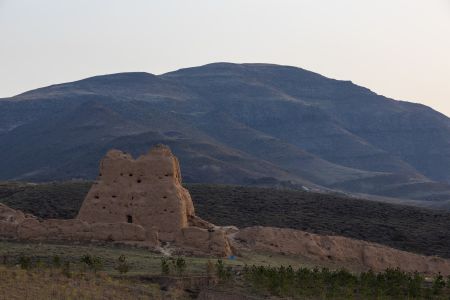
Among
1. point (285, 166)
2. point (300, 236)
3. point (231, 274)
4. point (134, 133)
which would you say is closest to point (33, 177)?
point (134, 133)

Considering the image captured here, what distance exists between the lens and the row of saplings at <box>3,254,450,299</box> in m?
37.3

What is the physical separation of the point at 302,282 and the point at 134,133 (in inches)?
5012

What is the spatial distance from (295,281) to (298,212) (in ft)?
114

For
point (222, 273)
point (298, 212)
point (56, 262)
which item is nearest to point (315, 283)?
point (222, 273)

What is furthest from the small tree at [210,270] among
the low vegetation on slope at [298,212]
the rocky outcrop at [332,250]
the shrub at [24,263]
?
the low vegetation on slope at [298,212]

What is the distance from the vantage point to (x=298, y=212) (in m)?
73.1

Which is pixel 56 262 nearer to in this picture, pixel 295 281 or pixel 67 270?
pixel 67 270

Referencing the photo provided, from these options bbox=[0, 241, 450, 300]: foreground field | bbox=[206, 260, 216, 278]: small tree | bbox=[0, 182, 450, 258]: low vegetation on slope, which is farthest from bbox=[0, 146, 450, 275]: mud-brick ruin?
bbox=[0, 182, 450, 258]: low vegetation on slope

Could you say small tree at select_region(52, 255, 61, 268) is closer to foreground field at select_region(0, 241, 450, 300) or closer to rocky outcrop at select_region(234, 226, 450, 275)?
foreground field at select_region(0, 241, 450, 300)

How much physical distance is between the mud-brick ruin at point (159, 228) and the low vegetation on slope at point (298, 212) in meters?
13.8

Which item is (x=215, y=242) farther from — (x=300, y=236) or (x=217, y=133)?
(x=217, y=133)

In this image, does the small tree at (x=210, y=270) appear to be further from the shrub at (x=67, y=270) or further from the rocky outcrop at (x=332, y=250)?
the rocky outcrop at (x=332, y=250)

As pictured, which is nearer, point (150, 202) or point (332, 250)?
point (150, 202)

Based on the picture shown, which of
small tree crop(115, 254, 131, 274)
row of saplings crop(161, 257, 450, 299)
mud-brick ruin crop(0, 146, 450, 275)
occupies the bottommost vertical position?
row of saplings crop(161, 257, 450, 299)
